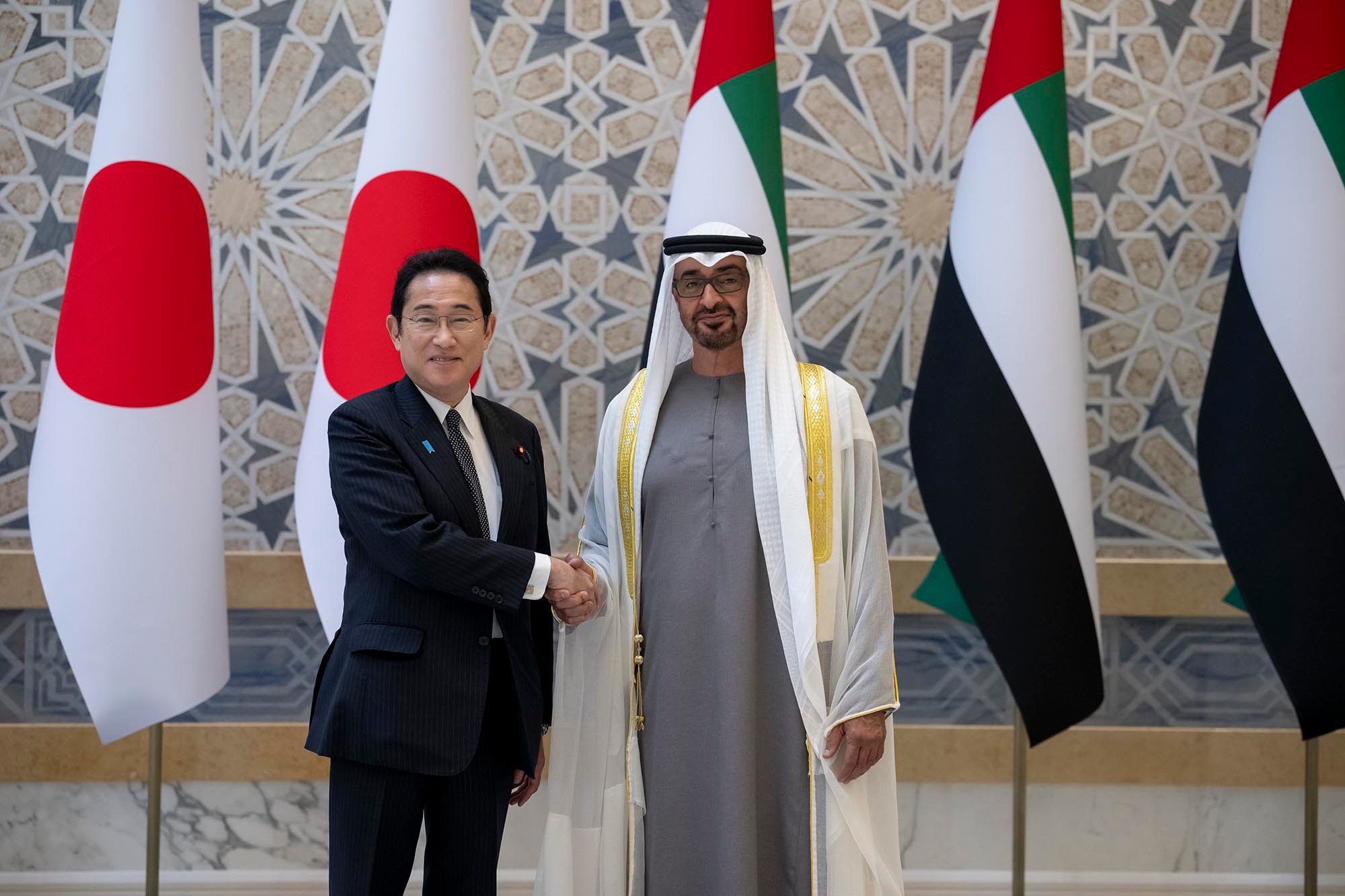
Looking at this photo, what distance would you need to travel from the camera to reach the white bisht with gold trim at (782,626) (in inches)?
73.3

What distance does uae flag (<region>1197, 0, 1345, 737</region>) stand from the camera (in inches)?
95.3

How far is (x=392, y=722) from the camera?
5.36 feet

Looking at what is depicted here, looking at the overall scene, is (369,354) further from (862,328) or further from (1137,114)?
(1137,114)

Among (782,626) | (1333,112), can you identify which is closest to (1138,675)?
(1333,112)

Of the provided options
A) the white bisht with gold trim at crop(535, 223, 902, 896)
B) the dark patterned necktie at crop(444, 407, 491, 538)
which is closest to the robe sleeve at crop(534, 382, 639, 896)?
the white bisht with gold trim at crop(535, 223, 902, 896)

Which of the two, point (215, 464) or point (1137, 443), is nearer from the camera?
point (215, 464)

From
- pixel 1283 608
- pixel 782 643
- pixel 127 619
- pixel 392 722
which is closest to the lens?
pixel 392 722

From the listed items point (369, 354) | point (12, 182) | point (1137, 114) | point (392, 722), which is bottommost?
point (392, 722)

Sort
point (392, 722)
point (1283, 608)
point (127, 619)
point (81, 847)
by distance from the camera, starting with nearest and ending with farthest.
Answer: point (392, 722) → point (127, 619) → point (1283, 608) → point (81, 847)

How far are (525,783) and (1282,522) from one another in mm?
1808

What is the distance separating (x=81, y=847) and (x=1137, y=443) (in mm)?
3192

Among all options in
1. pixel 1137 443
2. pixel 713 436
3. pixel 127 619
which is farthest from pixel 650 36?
pixel 127 619

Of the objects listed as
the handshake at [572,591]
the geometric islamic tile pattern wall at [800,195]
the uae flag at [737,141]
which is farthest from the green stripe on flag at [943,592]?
the handshake at [572,591]

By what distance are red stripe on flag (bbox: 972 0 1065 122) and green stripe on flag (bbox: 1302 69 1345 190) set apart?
→ 23.7 inches
